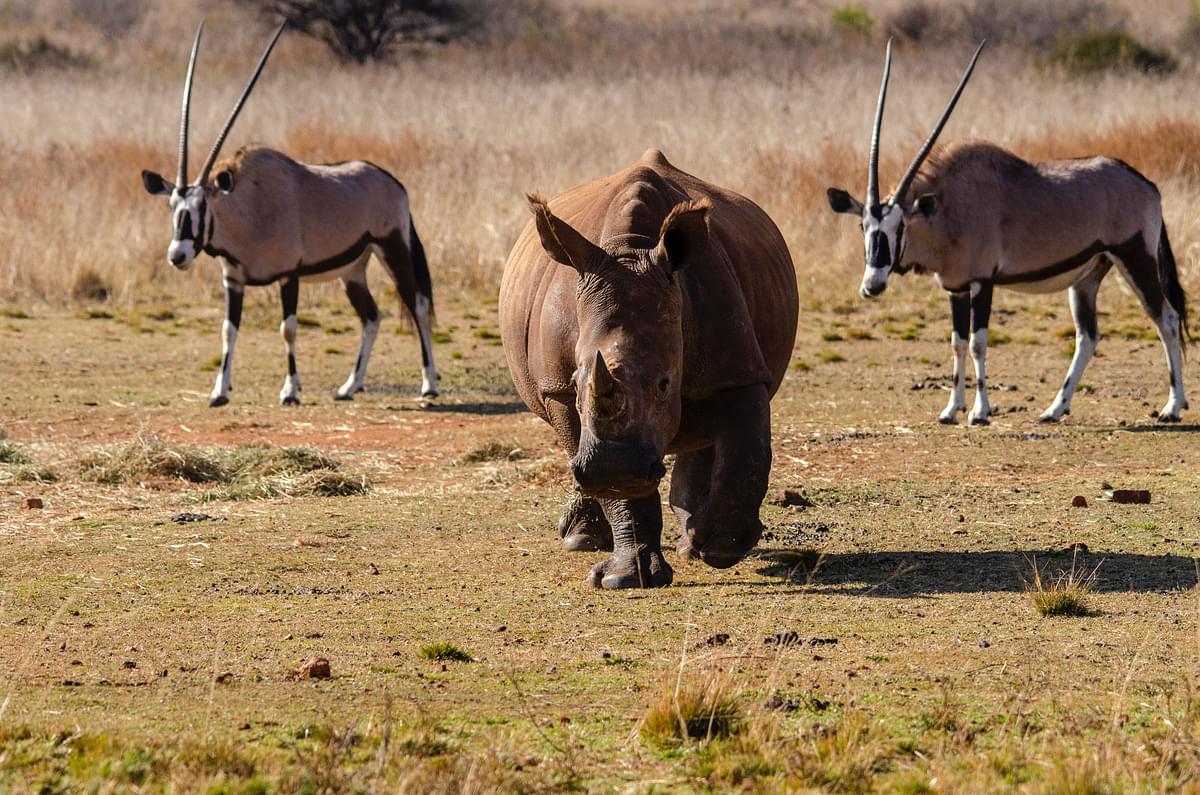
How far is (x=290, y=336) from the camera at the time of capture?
551 inches

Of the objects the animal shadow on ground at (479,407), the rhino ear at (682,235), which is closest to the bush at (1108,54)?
the animal shadow on ground at (479,407)

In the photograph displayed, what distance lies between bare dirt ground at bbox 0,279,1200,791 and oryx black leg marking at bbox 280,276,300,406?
222mm

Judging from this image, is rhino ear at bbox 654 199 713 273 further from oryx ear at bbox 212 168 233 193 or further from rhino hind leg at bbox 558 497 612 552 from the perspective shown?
oryx ear at bbox 212 168 233 193

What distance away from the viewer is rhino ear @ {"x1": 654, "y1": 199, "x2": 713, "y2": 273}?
6.37 metres

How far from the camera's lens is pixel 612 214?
6.87 meters

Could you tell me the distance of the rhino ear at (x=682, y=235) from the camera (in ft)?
20.9

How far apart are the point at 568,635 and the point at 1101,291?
13.6 m

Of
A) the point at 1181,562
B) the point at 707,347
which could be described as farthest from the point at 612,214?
the point at 1181,562

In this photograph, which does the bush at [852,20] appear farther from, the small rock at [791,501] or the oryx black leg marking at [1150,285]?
the small rock at [791,501]

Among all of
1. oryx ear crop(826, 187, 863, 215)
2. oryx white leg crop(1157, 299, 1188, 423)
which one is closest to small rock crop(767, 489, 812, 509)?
oryx white leg crop(1157, 299, 1188, 423)

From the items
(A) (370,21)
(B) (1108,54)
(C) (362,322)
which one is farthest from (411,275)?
(A) (370,21)

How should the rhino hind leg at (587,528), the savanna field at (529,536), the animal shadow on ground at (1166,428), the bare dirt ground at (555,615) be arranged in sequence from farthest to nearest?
1. the animal shadow on ground at (1166,428)
2. the rhino hind leg at (587,528)
3. the savanna field at (529,536)
4. the bare dirt ground at (555,615)

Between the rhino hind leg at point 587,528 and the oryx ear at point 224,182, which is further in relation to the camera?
the oryx ear at point 224,182

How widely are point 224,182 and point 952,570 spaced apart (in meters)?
8.00
